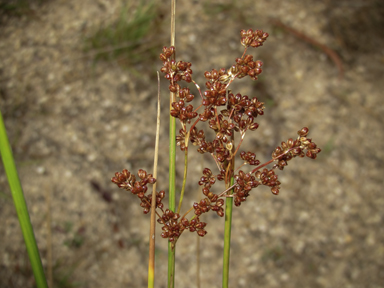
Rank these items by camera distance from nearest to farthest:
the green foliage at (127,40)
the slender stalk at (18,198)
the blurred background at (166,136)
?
the slender stalk at (18,198)
the blurred background at (166,136)
the green foliage at (127,40)

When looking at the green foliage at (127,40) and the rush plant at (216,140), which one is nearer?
the rush plant at (216,140)

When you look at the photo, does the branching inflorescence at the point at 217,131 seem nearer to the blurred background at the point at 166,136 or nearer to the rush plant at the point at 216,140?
the rush plant at the point at 216,140

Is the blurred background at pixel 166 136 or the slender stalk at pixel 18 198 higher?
the blurred background at pixel 166 136

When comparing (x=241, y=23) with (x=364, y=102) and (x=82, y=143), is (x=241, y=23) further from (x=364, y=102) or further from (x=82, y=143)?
(x=82, y=143)

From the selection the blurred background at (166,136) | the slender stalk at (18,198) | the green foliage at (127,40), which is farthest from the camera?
the green foliage at (127,40)

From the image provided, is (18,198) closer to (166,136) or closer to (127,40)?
(166,136)

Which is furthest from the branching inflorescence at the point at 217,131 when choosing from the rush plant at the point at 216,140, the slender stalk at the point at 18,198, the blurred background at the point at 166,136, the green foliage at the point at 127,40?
the green foliage at the point at 127,40

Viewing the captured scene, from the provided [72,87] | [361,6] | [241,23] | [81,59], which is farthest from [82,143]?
[361,6]

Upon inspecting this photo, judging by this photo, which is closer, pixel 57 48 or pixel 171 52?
pixel 171 52

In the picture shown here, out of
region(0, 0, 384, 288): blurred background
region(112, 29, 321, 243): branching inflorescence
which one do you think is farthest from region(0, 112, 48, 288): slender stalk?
region(0, 0, 384, 288): blurred background
